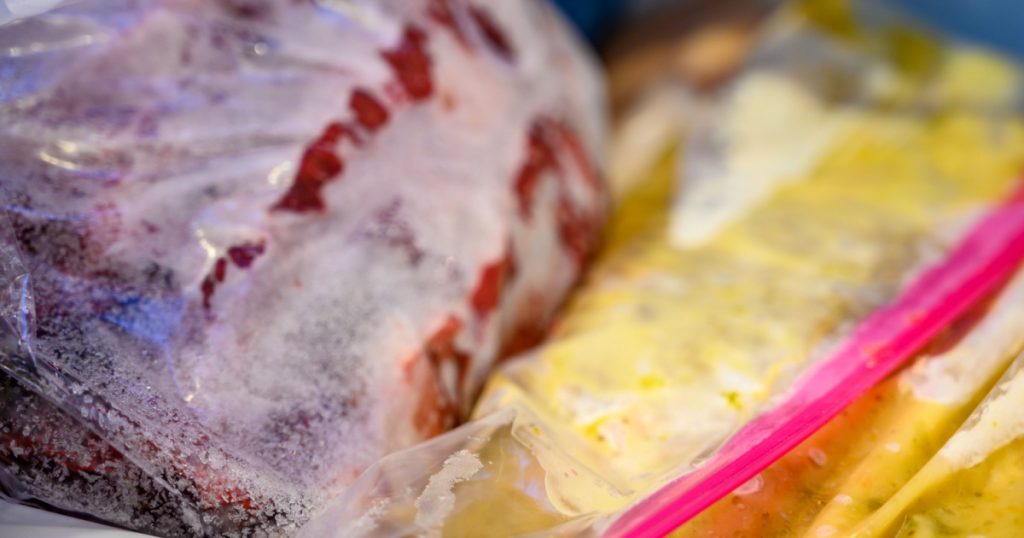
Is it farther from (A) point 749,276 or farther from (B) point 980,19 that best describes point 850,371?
(B) point 980,19

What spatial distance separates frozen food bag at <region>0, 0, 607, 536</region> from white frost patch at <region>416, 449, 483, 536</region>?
0.07 m

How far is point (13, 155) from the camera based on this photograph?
0.56 meters

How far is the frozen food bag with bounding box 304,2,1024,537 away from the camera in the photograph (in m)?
0.56

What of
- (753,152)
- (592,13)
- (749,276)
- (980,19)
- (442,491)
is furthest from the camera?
(592,13)

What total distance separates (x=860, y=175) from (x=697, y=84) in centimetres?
29

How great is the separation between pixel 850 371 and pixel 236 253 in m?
0.46

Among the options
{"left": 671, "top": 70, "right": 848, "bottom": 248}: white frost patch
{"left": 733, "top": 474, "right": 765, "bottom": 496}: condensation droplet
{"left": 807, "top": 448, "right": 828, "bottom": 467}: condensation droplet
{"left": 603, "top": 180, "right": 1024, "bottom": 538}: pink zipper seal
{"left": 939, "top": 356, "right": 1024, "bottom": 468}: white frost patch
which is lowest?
{"left": 671, "top": 70, "right": 848, "bottom": 248}: white frost patch

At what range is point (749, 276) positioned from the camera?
79 centimetres

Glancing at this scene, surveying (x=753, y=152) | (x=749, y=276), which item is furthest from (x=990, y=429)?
(x=753, y=152)

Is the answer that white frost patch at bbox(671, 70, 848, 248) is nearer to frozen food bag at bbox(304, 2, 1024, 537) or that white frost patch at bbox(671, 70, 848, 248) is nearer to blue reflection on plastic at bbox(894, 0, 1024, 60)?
frozen food bag at bbox(304, 2, 1024, 537)

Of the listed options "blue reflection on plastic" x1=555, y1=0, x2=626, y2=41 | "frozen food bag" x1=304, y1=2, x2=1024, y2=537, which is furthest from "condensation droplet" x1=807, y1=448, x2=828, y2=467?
"blue reflection on plastic" x1=555, y1=0, x2=626, y2=41

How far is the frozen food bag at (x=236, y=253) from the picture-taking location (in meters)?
0.54

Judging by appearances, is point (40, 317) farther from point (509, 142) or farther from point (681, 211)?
point (681, 211)

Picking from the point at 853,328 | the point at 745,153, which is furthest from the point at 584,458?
the point at 745,153
